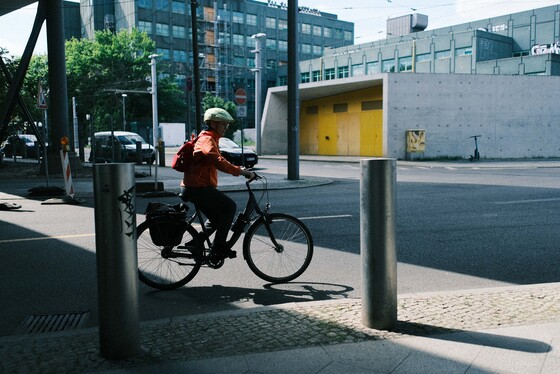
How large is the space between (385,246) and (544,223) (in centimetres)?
630

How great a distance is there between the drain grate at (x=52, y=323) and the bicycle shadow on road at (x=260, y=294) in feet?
2.76

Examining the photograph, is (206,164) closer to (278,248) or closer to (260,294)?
(278,248)

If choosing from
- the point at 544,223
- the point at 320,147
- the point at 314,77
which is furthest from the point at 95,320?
the point at 314,77

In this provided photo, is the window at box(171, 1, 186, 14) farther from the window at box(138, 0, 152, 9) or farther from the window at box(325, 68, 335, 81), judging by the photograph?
the window at box(325, 68, 335, 81)

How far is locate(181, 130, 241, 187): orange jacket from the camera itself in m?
5.48

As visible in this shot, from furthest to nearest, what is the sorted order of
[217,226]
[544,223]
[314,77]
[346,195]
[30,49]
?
[314,77]
[30,49]
[346,195]
[544,223]
[217,226]

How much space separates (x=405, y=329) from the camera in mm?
4102

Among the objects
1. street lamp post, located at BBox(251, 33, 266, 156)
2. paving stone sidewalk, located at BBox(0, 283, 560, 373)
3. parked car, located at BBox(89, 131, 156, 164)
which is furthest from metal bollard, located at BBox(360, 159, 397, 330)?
street lamp post, located at BBox(251, 33, 266, 156)

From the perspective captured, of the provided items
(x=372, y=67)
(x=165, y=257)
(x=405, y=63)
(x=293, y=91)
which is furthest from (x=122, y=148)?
(x=372, y=67)

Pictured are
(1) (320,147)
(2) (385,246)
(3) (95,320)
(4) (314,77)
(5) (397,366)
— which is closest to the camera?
(5) (397,366)

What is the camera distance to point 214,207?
5.71 m

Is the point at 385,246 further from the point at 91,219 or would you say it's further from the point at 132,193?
the point at 91,219

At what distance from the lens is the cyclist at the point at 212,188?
5.61 m

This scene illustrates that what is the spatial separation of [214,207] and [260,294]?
97 cm
